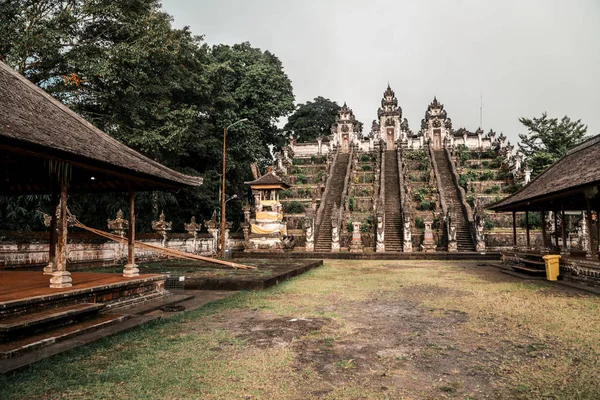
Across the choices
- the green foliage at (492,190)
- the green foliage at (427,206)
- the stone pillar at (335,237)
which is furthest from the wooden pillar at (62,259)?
the green foliage at (492,190)

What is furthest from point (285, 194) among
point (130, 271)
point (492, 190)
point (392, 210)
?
point (130, 271)

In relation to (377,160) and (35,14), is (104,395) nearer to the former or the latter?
(35,14)

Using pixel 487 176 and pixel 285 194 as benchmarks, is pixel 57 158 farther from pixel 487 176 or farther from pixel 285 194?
pixel 487 176

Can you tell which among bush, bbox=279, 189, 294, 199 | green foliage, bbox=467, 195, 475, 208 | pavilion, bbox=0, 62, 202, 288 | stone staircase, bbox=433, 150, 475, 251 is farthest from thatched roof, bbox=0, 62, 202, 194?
green foliage, bbox=467, 195, 475, 208

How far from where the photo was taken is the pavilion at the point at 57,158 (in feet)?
19.6

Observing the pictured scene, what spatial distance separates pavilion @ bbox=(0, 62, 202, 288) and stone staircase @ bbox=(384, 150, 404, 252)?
16.7 m

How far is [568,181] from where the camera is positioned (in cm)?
1184

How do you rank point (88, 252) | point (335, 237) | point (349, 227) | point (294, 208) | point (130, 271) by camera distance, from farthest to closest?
point (294, 208) → point (349, 227) → point (335, 237) → point (88, 252) → point (130, 271)

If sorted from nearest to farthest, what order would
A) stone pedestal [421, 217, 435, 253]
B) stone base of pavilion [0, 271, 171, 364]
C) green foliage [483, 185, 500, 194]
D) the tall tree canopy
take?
stone base of pavilion [0, 271, 171, 364]
the tall tree canopy
stone pedestal [421, 217, 435, 253]
green foliage [483, 185, 500, 194]

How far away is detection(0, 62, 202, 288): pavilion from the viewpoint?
5.97 m

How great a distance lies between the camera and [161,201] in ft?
75.9

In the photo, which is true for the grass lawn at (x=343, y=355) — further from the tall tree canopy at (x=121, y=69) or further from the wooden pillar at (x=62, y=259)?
the tall tree canopy at (x=121, y=69)

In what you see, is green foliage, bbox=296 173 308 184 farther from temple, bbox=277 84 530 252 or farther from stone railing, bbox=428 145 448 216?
stone railing, bbox=428 145 448 216

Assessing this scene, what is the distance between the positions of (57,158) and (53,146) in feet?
1.79
